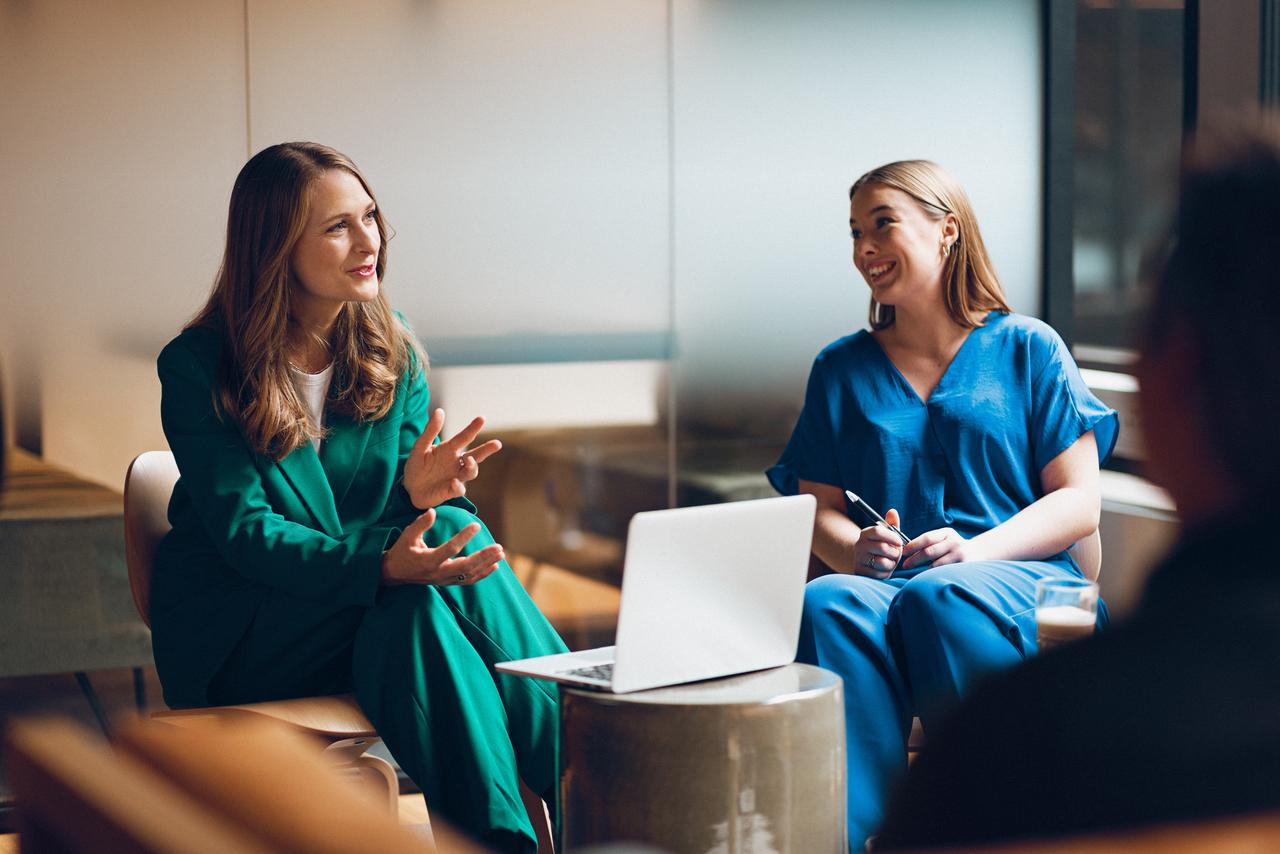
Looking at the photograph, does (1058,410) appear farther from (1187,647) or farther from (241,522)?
(1187,647)

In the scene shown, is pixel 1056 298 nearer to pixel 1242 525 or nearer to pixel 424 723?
pixel 424 723

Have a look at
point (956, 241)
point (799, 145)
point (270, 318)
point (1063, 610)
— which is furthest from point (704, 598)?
point (799, 145)

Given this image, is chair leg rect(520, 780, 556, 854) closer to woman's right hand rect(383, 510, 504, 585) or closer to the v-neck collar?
woman's right hand rect(383, 510, 504, 585)

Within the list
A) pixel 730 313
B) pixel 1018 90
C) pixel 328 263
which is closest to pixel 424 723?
pixel 328 263

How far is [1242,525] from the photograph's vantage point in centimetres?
76

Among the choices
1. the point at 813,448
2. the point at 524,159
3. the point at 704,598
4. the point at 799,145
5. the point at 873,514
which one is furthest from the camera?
the point at 799,145

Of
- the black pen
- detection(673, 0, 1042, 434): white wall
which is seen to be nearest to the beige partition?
detection(673, 0, 1042, 434): white wall

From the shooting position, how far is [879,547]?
2578 mm

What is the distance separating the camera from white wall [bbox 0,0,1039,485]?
125 inches

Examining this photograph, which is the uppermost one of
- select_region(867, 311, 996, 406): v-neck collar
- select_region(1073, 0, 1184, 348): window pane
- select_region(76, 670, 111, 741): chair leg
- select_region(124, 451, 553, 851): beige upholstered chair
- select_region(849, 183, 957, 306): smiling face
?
select_region(1073, 0, 1184, 348): window pane

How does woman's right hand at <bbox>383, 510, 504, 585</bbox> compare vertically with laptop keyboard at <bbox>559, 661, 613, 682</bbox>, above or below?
above

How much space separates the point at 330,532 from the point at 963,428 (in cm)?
121

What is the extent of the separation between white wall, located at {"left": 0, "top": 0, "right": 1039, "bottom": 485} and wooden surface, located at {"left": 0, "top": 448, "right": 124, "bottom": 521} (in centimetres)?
4

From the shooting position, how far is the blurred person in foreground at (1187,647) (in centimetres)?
70
